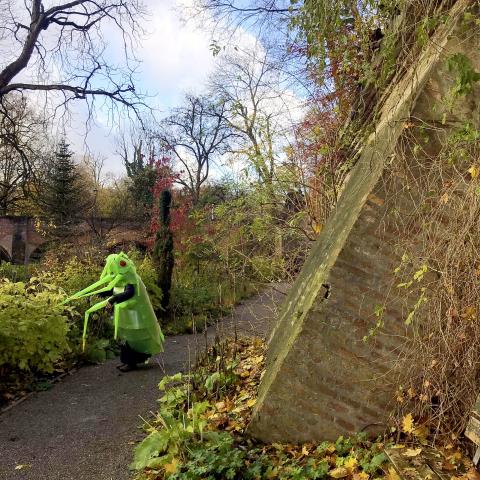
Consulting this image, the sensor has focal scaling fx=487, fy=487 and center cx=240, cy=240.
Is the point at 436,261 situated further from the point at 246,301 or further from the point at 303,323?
the point at 246,301

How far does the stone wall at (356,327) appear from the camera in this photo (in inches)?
141

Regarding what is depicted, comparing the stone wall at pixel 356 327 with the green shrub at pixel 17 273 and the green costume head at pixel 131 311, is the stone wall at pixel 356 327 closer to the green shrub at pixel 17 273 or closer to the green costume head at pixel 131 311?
the green costume head at pixel 131 311

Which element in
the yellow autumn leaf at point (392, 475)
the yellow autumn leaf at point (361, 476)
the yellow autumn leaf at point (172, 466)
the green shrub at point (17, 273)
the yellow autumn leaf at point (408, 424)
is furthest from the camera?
the green shrub at point (17, 273)

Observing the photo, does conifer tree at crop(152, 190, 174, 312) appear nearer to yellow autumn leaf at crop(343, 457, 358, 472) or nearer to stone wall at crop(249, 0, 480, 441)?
stone wall at crop(249, 0, 480, 441)

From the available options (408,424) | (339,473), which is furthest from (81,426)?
(408,424)

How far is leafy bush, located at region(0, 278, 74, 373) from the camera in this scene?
6.19 meters

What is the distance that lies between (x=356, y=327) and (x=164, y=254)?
9253mm

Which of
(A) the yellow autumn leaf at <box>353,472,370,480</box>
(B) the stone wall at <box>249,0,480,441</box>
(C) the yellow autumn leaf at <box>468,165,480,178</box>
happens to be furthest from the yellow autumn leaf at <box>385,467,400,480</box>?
(C) the yellow autumn leaf at <box>468,165,480,178</box>

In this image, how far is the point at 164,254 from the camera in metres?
12.5

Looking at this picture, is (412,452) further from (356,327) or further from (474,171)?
(474,171)

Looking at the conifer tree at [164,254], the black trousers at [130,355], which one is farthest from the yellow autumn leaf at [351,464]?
the conifer tree at [164,254]

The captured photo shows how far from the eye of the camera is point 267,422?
3.76 m

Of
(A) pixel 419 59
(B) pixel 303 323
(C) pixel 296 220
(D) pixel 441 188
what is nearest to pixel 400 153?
(D) pixel 441 188

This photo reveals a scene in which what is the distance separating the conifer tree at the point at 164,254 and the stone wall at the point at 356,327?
879cm
